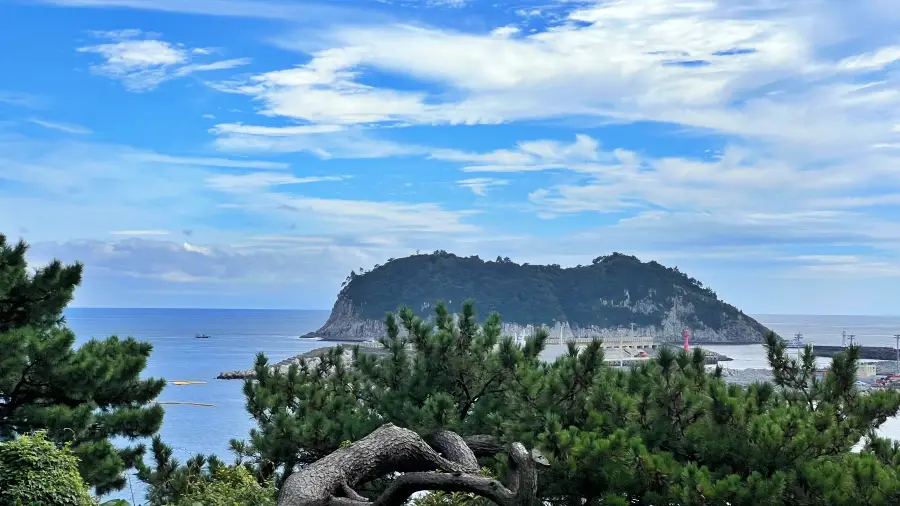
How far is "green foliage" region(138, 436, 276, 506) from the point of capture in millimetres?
6328

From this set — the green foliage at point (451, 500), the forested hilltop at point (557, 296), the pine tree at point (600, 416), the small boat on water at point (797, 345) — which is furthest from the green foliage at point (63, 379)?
the forested hilltop at point (557, 296)

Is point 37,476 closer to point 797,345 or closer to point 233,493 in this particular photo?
point 233,493

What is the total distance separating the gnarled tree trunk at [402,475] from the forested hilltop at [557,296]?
349 ft

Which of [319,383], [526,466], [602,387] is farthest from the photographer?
[319,383]

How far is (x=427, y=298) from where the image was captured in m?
117

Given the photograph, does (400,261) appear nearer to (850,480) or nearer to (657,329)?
(657,329)

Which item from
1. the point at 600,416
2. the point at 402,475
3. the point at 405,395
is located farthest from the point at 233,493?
the point at 600,416

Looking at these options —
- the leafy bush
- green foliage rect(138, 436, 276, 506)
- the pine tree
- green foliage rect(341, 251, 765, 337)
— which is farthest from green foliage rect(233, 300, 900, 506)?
green foliage rect(341, 251, 765, 337)

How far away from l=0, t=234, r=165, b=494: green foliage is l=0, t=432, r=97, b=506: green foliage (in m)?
4.99

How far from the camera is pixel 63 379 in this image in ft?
35.6

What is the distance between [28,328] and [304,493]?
6756 mm

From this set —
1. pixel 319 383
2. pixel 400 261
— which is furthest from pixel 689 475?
pixel 400 261

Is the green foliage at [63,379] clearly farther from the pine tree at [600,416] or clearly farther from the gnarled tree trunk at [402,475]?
the gnarled tree trunk at [402,475]

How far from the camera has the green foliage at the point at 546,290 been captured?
388ft
